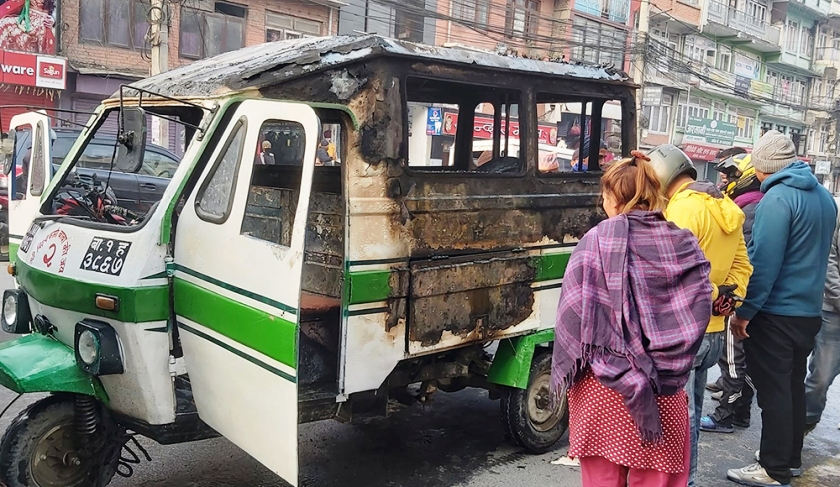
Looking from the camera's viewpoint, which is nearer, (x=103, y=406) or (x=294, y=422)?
(x=294, y=422)

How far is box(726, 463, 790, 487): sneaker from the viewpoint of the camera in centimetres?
421

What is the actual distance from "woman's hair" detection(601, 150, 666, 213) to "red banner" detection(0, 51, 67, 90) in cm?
1505

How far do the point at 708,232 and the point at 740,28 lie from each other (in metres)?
36.9

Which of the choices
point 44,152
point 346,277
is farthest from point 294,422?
point 44,152

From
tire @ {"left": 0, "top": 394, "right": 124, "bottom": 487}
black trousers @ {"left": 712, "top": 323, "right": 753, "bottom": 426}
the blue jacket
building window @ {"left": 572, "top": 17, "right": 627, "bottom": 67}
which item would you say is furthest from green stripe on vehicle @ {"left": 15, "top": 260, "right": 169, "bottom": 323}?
building window @ {"left": 572, "top": 17, "right": 627, "bottom": 67}

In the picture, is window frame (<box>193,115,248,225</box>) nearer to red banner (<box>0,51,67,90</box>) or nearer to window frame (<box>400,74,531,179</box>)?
window frame (<box>400,74,531,179</box>)

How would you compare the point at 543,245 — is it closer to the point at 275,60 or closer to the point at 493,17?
the point at 275,60

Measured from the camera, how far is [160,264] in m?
3.20

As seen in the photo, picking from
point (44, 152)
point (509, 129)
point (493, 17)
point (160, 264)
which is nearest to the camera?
point (160, 264)

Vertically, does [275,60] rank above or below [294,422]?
above

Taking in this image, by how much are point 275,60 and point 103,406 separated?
1864mm

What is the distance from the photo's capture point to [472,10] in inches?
903

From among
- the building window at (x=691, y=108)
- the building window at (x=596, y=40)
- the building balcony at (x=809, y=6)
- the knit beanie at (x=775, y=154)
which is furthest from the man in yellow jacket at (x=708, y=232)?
the building balcony at (x=809, y=6)

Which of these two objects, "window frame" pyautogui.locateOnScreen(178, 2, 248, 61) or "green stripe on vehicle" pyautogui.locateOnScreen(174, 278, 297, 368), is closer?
"green stripe on vehicle" pyautogui.locateOnScreen(174, 278, 297, 368)
